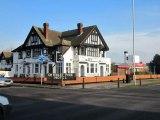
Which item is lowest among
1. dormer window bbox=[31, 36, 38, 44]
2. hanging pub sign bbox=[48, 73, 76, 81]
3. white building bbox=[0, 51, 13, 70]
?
hanging pub sign bbox=[48, 73, 76, 81]

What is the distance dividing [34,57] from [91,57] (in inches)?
409

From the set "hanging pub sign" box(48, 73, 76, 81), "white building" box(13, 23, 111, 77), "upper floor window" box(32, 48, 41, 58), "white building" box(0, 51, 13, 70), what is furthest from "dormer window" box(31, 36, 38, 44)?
"hanging pub sign" box(48, 73, 76, 81)

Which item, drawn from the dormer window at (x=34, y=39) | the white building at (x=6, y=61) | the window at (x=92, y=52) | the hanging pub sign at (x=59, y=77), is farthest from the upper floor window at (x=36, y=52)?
the hanging pub sign at (x=59, y=77)

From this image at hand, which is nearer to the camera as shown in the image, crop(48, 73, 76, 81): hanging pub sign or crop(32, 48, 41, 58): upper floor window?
crop(48, 73, 76, 81): hanging pub sign

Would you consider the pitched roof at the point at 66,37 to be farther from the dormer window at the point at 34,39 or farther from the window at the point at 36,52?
the window at the point at 36,52

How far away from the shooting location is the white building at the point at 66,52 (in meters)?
53.2

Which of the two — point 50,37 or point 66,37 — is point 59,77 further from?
point 66,37

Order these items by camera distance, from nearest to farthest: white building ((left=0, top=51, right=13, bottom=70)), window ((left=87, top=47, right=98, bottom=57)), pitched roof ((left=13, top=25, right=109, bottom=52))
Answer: pitched roof ((left=13, top=25, right=109, bottom=52))
window ((left=87, top=47, right=98, bottom=57))
white building ((left=0, top=51, right=13, bottom=70))

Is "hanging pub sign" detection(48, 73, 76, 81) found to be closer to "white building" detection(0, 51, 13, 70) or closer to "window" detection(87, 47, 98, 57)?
"window" detection(87, 47, 98, 57)

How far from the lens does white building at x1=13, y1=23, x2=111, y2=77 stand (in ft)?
175

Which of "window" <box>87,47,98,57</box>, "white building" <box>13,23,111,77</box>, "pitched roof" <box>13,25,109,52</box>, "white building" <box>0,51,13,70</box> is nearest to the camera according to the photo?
"white building" <box>13,23,111,77</box>

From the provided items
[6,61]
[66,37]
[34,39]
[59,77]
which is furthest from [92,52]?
[6,61]

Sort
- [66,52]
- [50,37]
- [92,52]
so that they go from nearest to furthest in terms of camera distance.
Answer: [66,52]
[92,52]
[50,37]

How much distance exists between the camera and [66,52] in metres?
52.8
